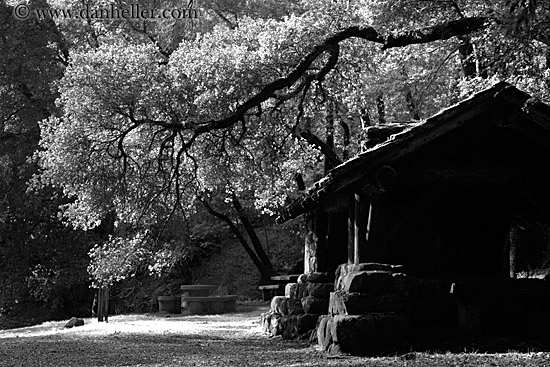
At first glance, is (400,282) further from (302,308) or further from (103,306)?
(103,306)

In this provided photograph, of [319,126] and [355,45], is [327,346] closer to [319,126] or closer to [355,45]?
[355,45]

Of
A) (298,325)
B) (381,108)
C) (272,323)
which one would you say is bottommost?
(298,325)

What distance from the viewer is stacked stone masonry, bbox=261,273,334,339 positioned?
1448 cm

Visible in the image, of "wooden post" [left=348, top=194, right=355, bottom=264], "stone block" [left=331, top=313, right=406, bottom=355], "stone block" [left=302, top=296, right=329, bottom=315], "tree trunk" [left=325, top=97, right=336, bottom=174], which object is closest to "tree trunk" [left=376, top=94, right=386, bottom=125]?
"tree trunk" [left=325, top=97, right=336, bottom=174]

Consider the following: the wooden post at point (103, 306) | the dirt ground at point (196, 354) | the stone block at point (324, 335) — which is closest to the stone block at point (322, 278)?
the dirt ground at point (196, 354)

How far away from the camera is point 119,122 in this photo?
703 inches

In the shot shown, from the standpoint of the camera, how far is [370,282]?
11312 millimetres

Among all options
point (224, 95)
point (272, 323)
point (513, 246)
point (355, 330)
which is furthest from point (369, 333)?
point (513, 246)

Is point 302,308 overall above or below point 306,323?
above

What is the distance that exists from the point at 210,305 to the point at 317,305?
1260cm

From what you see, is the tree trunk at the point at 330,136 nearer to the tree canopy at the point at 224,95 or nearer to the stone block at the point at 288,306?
the tree canopy at the point at 224,95

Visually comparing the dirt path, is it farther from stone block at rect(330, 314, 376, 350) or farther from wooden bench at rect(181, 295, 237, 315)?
wooden bench at rect(181, 295, 237, 315)

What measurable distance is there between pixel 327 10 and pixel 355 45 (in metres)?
2.52

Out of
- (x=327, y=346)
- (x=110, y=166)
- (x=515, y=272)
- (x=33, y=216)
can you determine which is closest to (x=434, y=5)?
(x=327, y=346)
